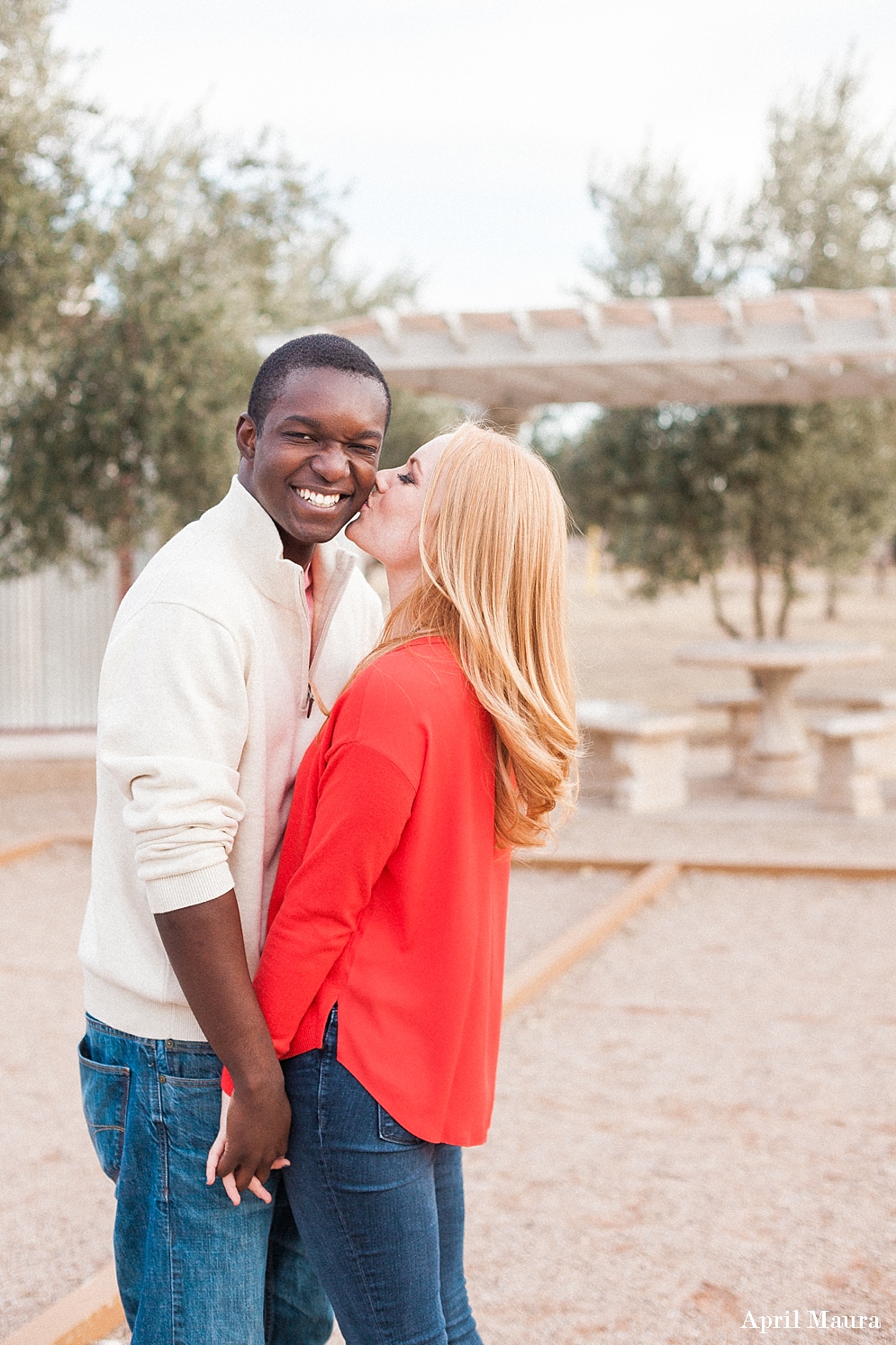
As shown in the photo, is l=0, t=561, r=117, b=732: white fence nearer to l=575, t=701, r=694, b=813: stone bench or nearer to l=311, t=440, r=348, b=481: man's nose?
l=575, t=701, r=694, b=813: stone bench

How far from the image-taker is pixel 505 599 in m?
1.63

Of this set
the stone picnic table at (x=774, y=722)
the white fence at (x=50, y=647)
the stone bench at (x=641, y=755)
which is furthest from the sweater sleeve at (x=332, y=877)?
the white fence at (x=50, y=647)

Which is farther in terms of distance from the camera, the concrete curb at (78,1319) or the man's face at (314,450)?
the concrete curb at (78,1319)

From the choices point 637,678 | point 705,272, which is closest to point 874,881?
point 705,272

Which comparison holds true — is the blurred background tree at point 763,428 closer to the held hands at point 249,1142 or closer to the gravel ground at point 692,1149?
the gravel ground at point 692,1149

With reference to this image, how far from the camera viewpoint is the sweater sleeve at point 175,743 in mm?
1491

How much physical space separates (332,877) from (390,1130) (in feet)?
1.06

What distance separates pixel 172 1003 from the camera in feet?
5.29

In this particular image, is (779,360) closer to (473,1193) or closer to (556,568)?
(473,1193)

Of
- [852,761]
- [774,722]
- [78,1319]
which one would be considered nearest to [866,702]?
[774,722]

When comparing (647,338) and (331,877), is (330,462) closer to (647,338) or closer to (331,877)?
(331,877)

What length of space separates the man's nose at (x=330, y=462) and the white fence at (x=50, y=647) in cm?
1236

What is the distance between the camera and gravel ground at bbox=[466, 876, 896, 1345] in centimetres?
276

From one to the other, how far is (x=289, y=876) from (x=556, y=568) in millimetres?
543
